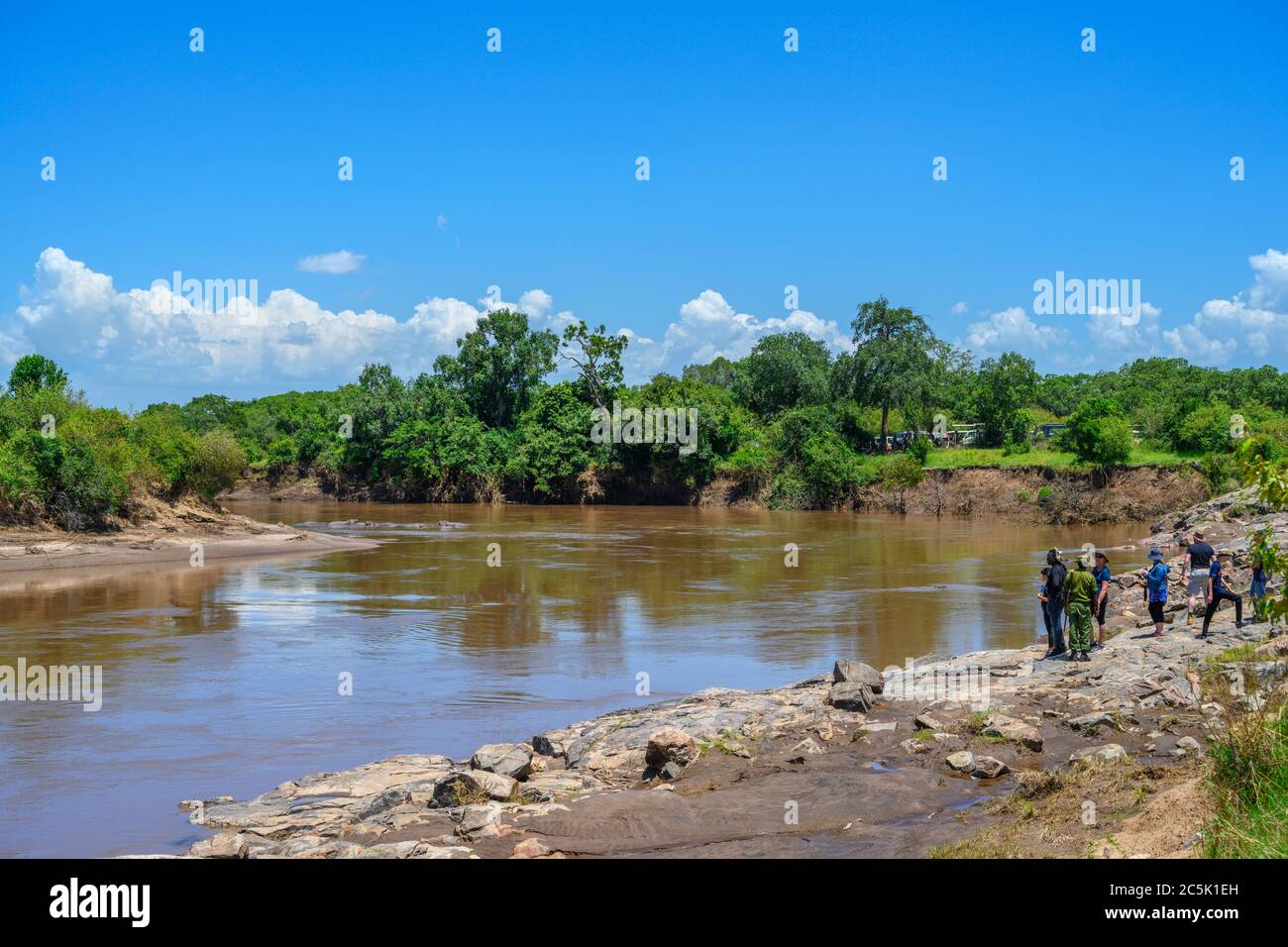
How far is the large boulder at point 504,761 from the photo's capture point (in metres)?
11.7

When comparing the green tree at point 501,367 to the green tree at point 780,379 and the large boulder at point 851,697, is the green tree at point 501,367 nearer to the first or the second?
the green tree at point 780,379

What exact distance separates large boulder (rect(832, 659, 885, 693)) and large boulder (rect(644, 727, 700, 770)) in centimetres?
372

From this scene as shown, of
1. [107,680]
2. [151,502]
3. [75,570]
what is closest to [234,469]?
[151,502]

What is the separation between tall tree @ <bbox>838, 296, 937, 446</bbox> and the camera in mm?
69438

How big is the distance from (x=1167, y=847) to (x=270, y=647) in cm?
1839

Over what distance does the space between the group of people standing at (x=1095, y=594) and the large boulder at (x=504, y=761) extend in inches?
369

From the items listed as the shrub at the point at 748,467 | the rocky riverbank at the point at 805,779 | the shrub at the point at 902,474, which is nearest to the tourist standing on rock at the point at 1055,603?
the rocky riverbank at the point at 805,779

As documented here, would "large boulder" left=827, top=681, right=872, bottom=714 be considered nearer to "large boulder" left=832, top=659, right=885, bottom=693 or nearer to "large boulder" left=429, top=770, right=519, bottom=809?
"large boulder" left=832, top=659, right=885, bottom=693

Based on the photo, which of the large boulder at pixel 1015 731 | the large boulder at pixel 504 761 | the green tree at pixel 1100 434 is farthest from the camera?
the green tree at pixel 1100 434

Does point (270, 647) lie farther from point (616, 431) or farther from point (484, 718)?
point (616, 431)

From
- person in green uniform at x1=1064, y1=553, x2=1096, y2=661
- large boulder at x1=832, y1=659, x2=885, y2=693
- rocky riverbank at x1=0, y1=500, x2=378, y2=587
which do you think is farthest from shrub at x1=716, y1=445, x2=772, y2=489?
large boulder at x1=832, y1=659, x2=885, y2=693

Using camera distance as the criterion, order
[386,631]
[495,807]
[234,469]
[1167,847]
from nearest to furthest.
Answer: [1167,847], [495,807], [386,631], [234,469]
